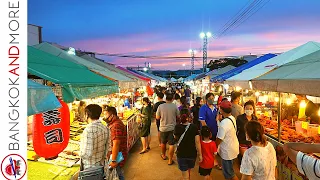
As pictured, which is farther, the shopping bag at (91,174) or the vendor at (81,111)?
the vendor at (81,111)

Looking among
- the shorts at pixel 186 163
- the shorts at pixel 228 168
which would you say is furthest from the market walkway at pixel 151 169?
the shorts at pixel 228 168

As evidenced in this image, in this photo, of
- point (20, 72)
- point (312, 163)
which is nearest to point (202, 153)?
point (312, 163)

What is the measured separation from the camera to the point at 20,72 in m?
2.74

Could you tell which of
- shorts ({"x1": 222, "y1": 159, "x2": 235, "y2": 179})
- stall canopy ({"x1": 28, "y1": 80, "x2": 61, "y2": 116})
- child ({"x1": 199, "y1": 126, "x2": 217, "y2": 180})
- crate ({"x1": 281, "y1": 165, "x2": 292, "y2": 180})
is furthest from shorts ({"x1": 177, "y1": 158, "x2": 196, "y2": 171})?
stall canopy ({"x1": 28, "y1": 80, "x2": 61, "y2": 116})

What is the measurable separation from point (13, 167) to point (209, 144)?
379 cm

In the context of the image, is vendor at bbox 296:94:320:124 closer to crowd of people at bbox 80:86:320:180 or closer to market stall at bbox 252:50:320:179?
market stall at bbox 252:50:320:179

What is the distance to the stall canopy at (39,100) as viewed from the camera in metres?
2.64

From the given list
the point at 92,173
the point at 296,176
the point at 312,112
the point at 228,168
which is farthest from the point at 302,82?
the point at 312,112

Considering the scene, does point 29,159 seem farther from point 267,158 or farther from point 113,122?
point 267,158

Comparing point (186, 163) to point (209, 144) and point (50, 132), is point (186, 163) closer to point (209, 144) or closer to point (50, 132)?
point (209, 144)

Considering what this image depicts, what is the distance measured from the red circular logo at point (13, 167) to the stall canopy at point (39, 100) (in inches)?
20.9

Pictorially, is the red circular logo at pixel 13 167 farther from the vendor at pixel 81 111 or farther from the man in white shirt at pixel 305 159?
the vendor at pixel 81 111

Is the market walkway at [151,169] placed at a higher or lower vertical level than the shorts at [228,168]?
lower

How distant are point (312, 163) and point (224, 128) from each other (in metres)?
3.18
